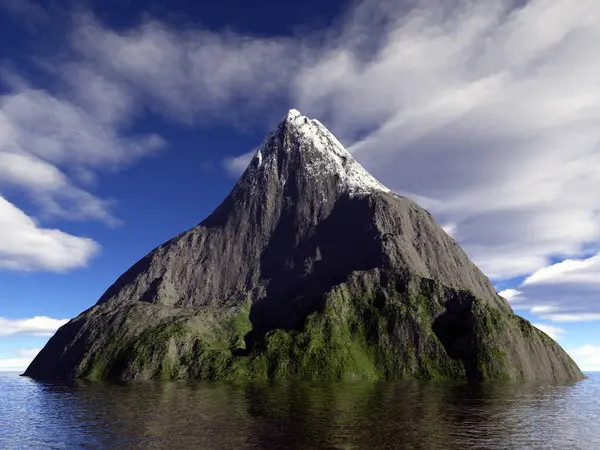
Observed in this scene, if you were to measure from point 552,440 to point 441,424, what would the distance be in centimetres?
1737

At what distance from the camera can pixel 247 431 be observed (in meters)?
73.2

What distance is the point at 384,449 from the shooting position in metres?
61.0

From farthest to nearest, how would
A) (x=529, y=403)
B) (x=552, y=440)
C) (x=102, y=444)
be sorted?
(x=529, y=403) → (x=552, y=440) → (x=102, y=444)

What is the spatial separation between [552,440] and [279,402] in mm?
62868

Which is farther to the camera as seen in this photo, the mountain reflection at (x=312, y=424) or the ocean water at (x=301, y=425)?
the mountain reflection at (x=312, y=424)

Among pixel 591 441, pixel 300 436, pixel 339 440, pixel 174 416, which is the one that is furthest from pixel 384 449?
pixel 174 416

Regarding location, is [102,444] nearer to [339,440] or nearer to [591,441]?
[339,440]

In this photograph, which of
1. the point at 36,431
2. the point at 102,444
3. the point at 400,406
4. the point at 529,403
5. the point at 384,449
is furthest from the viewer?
the point at 529,403

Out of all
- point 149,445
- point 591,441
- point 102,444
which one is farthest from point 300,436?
point 591,441

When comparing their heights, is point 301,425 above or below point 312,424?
below

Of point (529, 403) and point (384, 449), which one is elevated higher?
point (529, 403)

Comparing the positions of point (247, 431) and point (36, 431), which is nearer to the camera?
point (247, 431)

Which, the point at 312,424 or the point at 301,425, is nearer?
the point at 301,425

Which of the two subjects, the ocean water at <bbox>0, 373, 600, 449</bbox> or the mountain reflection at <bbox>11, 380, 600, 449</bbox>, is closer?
the ocean water at <bbox>0, 373, 600, 449</bbox>
